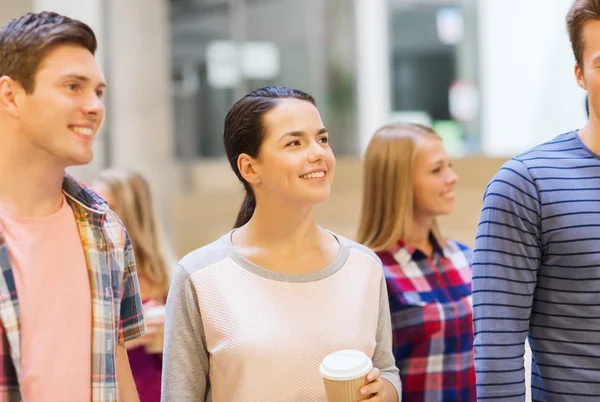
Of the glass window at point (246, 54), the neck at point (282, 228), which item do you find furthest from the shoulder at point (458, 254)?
the glass window at point (246, 54)

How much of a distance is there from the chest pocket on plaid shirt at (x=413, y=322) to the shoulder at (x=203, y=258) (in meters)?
0.78

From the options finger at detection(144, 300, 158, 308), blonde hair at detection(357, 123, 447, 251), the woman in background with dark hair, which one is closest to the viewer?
the woman in background with dark hair

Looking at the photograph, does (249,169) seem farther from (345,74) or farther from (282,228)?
(345,74)

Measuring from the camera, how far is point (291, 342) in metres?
2.08

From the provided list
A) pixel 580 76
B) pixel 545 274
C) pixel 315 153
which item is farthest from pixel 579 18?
pixel 315 153

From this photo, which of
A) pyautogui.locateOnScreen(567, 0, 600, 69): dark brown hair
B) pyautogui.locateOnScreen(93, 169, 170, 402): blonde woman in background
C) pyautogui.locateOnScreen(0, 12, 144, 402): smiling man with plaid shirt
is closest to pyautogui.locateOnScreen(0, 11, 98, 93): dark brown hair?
pyautogui.locateOnScreen(0, 12, 144, 402): smiling man with plaid shirt

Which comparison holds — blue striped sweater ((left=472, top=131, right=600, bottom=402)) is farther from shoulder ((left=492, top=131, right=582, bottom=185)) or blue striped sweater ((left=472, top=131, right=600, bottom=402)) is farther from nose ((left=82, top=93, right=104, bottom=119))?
nose ((left=82, top=93, right=104, bottom=119))

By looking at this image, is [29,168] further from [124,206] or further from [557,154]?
[124,206]

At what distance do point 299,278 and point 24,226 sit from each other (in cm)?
74

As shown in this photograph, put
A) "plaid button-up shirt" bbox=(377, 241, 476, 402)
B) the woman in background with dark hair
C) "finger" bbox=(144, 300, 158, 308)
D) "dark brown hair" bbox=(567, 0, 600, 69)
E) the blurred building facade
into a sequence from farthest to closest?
the blurred building facade → "finger" bbox=(144, 300, 158, 308) → "plaid button-up shirt" bbox=(377, 241, 476, 402) → the woman in background with dark hair → "dark brown hair" bbox=(567, 0, 600, 69)

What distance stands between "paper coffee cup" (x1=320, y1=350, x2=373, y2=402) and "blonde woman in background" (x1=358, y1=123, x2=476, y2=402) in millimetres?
859

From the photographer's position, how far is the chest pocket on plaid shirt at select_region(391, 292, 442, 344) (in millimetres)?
2719

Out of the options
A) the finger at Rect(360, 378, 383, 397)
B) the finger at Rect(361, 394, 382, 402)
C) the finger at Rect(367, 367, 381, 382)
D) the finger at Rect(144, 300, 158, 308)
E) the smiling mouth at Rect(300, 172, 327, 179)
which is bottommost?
the finger at Rect(144, 300, 158, 308)

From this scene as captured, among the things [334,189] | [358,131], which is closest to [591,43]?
[334,189]
